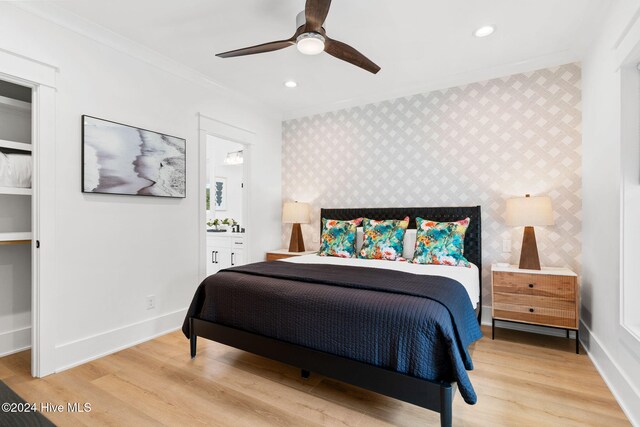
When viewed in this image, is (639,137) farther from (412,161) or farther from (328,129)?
(328,129)

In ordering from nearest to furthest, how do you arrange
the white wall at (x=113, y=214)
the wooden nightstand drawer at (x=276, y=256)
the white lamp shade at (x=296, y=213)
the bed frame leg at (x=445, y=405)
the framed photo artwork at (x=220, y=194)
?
the bed frame leg at (x=445, y=405) < the white wall at (x=113, y=214) < the wooden nightstand drawer at (x=276, y=256) < the white lamp shade at (x=296, y=213) < the framed photo artwork at (x=220, y=194)

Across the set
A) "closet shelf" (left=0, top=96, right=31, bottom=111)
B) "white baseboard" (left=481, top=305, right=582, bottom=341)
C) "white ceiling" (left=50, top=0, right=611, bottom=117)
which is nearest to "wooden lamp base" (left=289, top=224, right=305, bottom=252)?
"white ceiling" (left=50, top=0, right=611, bottom=117)

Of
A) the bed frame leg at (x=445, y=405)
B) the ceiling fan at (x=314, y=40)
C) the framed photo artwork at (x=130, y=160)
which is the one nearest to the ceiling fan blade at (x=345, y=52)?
the ceiling fan at (x=314, y=40)

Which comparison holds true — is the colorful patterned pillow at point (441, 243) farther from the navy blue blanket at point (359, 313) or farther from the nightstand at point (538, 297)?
the navy blue blanket at point (359, 313)

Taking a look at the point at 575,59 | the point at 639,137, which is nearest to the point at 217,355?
the point at 639,137

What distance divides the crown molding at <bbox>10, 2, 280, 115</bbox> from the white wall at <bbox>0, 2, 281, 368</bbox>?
0.09 feet

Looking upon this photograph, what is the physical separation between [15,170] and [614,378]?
4.58 metres

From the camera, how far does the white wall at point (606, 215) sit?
1.93 meters

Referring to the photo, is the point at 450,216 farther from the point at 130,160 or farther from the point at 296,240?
the point at 130,160

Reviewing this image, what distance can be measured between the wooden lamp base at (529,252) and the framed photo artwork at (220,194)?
489cm

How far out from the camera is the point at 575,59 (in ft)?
9.97

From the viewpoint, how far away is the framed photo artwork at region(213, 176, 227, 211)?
20.3ft

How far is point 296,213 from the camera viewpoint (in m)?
4.36

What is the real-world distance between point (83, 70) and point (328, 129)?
110 inches
